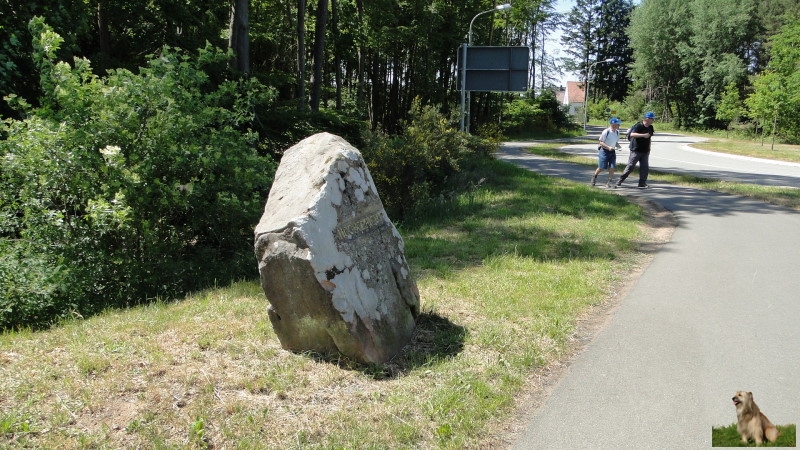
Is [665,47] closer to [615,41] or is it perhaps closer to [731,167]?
[615,41]

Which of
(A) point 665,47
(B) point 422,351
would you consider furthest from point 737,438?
(A) point 665,47

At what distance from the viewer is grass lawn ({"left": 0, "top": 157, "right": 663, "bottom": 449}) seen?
3.86 metres

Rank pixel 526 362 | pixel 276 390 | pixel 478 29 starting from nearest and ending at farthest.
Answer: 1. pixel 276 390
2. pixel 526 362
3. pixel 478 29

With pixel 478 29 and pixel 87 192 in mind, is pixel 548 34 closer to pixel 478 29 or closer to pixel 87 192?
pixel 478 29

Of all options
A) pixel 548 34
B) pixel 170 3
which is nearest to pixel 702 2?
pixel 548 34

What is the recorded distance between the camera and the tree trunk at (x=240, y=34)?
46.9ft

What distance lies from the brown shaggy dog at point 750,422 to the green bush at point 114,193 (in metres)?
6.10

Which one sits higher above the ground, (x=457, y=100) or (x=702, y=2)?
(x=702, y=2)

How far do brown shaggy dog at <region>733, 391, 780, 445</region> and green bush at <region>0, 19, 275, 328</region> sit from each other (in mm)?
6102

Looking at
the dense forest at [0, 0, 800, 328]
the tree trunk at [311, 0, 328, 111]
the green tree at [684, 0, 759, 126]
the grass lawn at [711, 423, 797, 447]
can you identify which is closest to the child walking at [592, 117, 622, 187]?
the dense forest at [0, 0, 800, 328]

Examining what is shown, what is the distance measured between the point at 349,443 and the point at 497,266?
4578 millimetres

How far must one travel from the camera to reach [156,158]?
8.08m

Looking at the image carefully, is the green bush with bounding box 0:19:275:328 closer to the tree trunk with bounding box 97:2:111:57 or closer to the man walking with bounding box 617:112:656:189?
the man walking with bounding box 617:112:656:189

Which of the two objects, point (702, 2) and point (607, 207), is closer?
point (607, 207)
